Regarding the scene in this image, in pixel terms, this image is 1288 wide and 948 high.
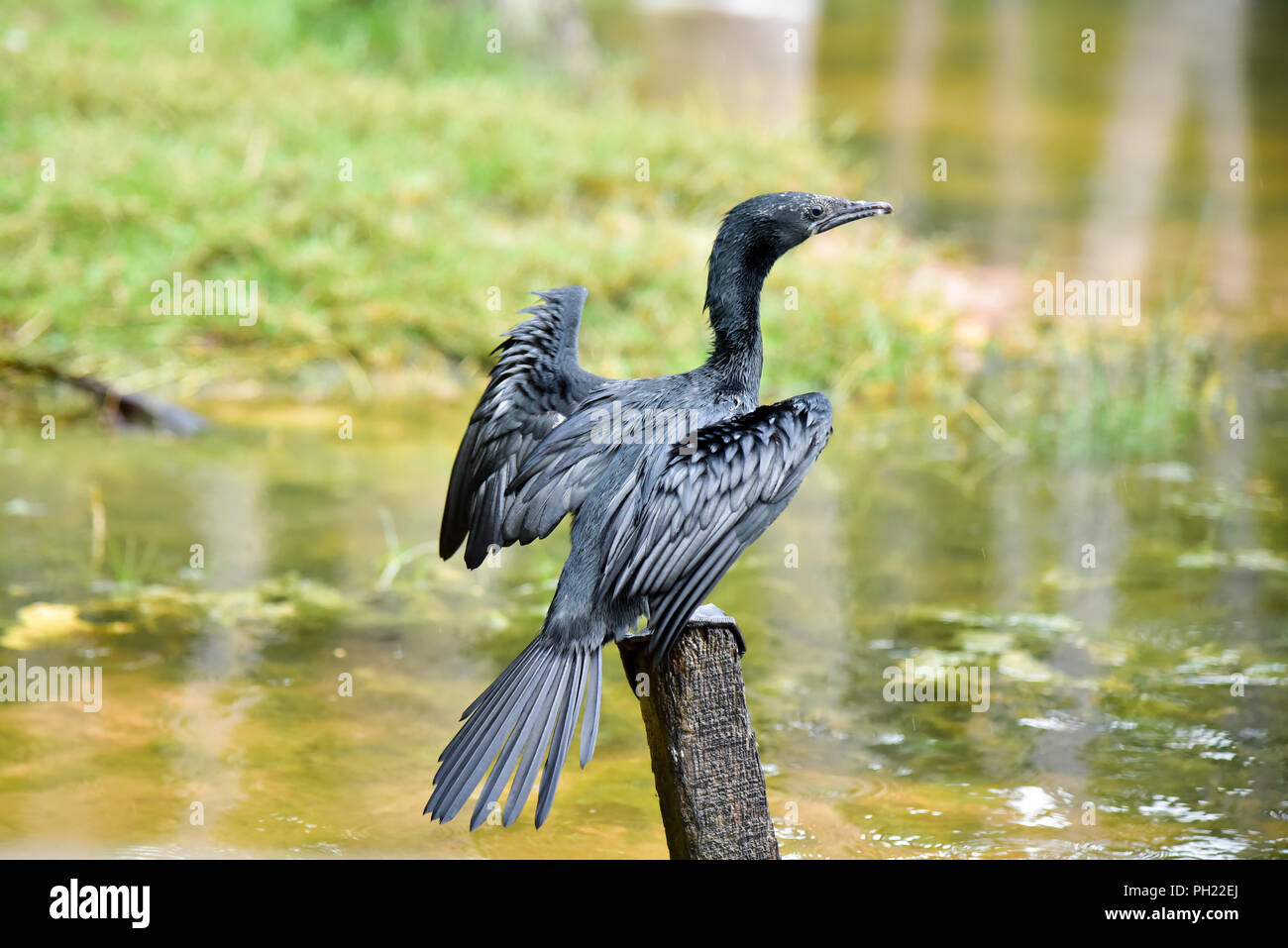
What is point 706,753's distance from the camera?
8.57 ft

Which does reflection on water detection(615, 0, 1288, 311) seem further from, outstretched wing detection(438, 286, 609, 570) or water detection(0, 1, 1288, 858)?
outstretched wing detection(438, 286, 609, 570)

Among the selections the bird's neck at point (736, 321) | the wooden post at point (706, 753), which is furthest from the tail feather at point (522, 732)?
the bird's neck at point (736, 321)

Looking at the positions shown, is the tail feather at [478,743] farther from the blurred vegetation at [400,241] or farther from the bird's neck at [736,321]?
the blurred vegetation at [400,241]

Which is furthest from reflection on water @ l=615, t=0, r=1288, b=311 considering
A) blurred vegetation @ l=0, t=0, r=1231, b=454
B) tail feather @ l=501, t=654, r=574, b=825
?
tail feather @ l=501, t=654, r=574, b=825

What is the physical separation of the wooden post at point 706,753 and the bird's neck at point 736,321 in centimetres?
67

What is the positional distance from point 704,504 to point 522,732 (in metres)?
0.54

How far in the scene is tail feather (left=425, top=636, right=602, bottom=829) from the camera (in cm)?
257

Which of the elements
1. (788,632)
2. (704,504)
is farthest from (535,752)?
(788,632)

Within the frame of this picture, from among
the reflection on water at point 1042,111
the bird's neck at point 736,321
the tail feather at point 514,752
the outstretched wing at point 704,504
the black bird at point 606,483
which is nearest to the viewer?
the tail feather at point 514,752

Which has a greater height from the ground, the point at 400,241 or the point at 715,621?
the point at 400,241

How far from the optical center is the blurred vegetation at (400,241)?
6.53 meters

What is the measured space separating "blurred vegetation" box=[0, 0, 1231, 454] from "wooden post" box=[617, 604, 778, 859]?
147 inches

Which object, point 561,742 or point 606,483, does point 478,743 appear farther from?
point 606,483

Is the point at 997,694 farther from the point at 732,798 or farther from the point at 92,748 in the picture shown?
the point at 92,748
